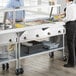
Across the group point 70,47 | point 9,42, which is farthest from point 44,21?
point 9,42

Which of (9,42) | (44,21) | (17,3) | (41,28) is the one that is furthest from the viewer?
(17,3)

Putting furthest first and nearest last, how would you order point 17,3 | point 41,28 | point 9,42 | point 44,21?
1. point 17,3
2. point 44,21
3. point 41,28
4. point 9,42

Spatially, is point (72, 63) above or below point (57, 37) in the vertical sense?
below

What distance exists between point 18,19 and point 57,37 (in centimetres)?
96

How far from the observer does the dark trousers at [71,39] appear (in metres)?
4.33

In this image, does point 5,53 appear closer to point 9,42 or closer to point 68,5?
point 9,42

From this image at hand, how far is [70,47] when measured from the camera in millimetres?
4465

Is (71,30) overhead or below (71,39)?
overhead

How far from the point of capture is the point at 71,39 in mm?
4418

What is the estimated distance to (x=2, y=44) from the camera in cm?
394

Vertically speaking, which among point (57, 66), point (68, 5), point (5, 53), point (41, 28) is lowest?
point (57, 66)

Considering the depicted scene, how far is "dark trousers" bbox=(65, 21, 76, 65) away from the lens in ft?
14.2

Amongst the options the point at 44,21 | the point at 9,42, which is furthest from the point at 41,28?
the point at 9,42

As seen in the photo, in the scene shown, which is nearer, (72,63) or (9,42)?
(9,42)
